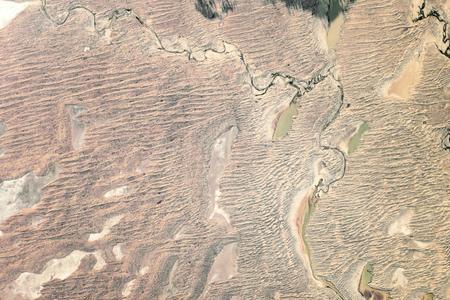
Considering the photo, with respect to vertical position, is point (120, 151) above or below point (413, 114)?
above

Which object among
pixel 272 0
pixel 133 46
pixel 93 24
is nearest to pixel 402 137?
pixel 272 0

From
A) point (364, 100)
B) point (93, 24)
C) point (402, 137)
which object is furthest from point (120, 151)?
point (402, 137)

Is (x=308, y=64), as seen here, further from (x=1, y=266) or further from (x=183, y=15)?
(x=1, y=266)

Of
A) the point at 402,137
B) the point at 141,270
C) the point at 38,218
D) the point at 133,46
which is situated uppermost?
the point at 133,46

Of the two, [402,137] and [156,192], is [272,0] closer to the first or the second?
[402,137]

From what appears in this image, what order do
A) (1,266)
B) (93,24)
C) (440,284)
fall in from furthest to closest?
1. (440,284)
2. (93,24)
3. (1,266)

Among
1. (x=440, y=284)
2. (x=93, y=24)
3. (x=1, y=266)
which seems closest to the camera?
(x=1, y=266)

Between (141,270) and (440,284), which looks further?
(440,284)
